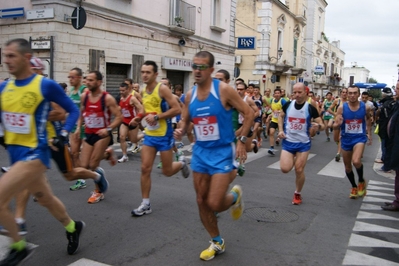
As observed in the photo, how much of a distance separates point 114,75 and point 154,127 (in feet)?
38.8

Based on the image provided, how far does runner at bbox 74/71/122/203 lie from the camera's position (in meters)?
5.80

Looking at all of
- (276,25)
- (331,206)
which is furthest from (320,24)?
(331,206)

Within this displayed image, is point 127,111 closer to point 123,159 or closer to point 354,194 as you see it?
point 123,159

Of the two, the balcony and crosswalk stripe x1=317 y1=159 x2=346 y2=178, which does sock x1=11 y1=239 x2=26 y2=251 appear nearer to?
crosswalk stripe x1=317 y1=159 x2=346 y2=178

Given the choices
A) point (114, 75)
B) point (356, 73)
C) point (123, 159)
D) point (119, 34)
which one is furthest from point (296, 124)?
point (356, 73)

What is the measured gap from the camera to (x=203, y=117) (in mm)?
4055

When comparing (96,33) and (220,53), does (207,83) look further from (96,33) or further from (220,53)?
(220,53)

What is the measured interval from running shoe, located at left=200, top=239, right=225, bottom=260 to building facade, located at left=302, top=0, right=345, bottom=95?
43305 mm

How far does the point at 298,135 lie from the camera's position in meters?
6.33

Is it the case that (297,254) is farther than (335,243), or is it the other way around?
(335,243)

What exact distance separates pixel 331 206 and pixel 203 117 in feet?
10.8

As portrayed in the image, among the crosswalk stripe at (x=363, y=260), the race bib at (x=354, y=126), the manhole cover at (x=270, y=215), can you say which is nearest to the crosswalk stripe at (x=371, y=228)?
the manhole cover at (x=270, y=215)

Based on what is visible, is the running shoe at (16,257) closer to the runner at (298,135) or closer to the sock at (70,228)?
the sock at (70,228)

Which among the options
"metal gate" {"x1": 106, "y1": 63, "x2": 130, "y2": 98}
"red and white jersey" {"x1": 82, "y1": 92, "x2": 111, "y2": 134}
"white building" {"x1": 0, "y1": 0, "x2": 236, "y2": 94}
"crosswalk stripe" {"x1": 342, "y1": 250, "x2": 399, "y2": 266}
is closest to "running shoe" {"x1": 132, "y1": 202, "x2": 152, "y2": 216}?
"red and white jersey" {"x1": 82, "y1": 92, "x2": 111, "y2": 134}
